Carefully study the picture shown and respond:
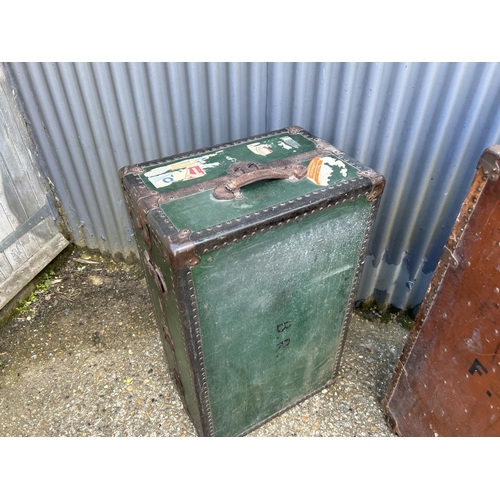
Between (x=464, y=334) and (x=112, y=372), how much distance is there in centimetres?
195

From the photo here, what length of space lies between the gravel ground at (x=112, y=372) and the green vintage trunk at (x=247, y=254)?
0.38m

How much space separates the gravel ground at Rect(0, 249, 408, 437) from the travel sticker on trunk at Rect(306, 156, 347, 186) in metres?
1.34

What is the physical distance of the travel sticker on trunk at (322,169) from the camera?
5.25ft

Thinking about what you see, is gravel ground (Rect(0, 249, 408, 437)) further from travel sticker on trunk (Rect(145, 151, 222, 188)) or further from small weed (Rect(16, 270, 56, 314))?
travel sticker on trunk (Rect(145, 151, 222, 188))

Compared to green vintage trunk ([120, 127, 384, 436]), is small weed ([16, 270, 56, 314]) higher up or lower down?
lower down

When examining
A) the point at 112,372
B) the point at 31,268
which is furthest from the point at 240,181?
the point at 31,268

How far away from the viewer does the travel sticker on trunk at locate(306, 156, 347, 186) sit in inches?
63.0

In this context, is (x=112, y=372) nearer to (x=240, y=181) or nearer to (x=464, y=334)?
(x=240, y=181)

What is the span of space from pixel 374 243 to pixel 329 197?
42.5 inches

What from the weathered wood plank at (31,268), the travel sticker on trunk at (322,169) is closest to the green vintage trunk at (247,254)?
the travel sticker on trunk at (322,169)

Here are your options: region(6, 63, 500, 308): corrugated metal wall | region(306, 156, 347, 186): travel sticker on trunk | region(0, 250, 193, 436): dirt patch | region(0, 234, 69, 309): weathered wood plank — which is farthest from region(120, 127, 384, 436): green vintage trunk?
region(0, 234, 69, 309): weathered wood plank

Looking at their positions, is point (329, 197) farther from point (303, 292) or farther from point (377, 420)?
point (377, 420)

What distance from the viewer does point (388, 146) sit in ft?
6.90

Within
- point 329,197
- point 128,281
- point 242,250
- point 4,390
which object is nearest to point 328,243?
point 329,197
